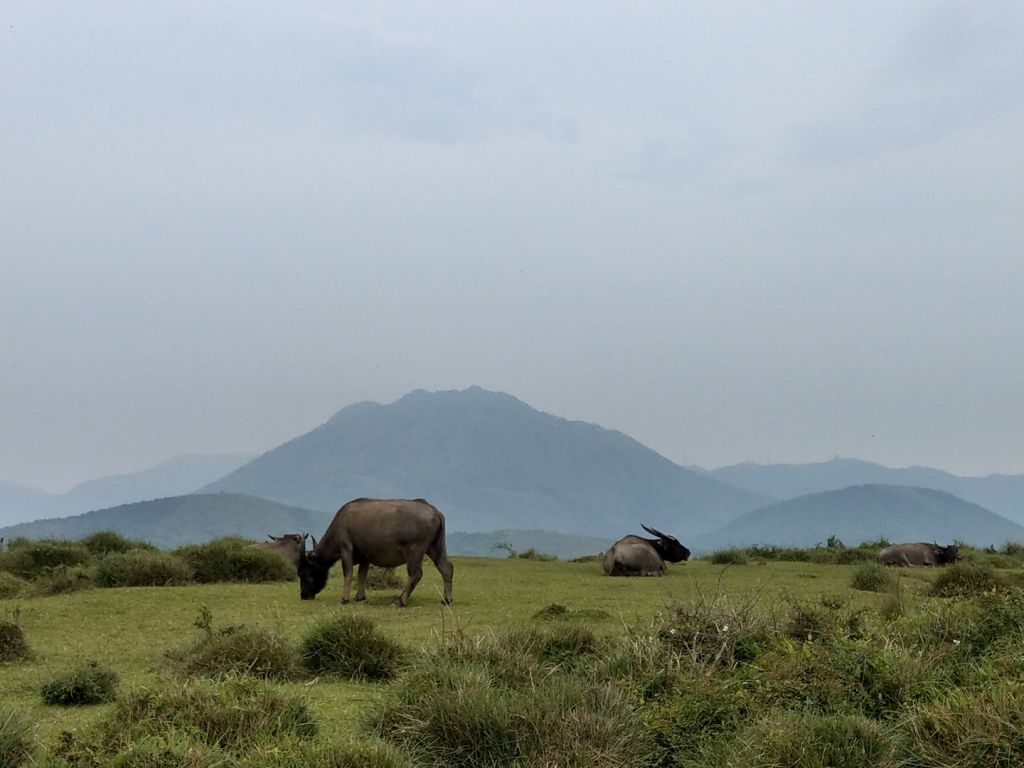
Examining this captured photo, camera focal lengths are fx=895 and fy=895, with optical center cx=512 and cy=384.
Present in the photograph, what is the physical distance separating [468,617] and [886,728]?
8166mm

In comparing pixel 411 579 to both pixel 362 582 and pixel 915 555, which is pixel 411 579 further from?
pixel 915 555

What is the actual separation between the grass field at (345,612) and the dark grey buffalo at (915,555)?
4.78 m

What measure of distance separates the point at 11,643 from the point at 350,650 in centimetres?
443

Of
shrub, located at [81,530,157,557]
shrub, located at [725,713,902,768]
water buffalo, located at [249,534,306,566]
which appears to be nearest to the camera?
shrub, located at [725,713,902,768]

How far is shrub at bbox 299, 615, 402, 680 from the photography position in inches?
382

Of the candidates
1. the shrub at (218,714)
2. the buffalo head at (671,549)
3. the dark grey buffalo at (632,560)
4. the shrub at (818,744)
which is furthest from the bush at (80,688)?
the buffalo head at (671,549)

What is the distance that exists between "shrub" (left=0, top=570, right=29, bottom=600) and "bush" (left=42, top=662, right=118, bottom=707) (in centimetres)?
1069

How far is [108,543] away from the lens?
2502cm

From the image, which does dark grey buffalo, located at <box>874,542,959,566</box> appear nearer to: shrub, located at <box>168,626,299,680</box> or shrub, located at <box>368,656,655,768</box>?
→ shrub, located at <box>168,626,299,680</box>

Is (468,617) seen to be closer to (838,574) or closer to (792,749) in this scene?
(792,749)

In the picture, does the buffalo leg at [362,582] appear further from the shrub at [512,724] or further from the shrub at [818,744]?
the shrub at [818,744]

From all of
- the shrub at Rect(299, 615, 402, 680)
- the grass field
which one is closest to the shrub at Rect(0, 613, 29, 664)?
Result: the grass field

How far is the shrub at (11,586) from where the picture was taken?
18.2 meters


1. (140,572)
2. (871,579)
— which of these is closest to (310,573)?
(140,572)
